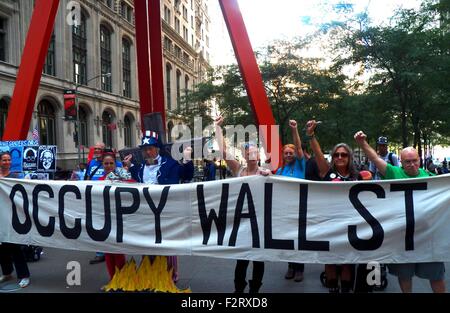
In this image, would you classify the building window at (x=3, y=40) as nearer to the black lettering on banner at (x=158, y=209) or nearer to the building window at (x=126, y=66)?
the building window at (x=126, y=66)

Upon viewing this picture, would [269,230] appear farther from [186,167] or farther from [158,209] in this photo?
[186,167]

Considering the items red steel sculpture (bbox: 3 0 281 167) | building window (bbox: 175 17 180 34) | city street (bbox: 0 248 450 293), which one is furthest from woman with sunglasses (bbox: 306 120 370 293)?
building window (bbox: 175 17 180 34)

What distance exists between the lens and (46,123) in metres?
33.9

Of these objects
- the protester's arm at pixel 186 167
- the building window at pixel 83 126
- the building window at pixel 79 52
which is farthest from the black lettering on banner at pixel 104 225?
the building window at pixel 83 126

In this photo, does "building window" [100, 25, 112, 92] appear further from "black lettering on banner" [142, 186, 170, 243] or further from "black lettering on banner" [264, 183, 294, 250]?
"black lettering on banner" [264, 183, 294, 250]

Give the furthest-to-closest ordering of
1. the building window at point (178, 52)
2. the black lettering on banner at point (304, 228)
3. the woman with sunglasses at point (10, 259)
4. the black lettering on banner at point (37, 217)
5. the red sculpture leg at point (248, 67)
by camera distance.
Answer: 1. the building window at point (178, 52)
2. the red sculpture leg at point (248, 67)
3. the woman with sunglasses at point (10, 259)
4. the black lettering on banner at point (37, 217)
5. the black lettering on banner at point (304, 228)

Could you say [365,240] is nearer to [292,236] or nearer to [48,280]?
[292,236]

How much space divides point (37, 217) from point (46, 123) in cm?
3112

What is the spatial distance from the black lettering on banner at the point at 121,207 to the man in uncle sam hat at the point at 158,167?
1.57ft

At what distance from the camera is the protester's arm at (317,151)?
4785mm

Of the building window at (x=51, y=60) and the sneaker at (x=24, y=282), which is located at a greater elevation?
the building window at (x=51, y=60)

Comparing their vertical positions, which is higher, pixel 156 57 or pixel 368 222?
pixel 156 57

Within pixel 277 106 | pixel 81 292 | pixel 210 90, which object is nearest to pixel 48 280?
pixel 81 292

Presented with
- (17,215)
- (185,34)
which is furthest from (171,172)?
(185,34)
